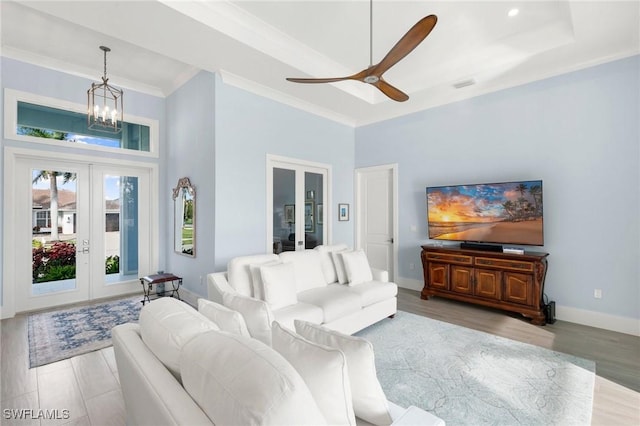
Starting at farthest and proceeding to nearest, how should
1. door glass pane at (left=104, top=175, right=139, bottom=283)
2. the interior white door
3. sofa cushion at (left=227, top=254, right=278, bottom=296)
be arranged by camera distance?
the interior white door < door glass pane at (left=104, top=175, right=139, bottom=283) < sofa cushion at (left=227, top=254, right=278, bottom=296)

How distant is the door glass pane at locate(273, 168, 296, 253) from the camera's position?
4691 mm

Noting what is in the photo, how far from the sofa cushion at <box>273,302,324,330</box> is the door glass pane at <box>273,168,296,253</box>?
1.80 m

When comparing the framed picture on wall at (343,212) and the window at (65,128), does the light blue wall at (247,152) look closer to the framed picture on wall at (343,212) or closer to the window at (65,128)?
the framed picture on wall at (343,212)

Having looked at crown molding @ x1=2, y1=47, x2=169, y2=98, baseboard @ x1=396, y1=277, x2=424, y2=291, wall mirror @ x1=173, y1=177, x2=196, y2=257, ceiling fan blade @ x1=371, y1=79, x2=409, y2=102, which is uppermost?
crown molding @ x1=2, y1=47, x2=169, y2=98

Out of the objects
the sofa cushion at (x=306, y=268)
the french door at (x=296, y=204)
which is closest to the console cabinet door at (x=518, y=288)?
the sofa cushion at (x=306, y=268)

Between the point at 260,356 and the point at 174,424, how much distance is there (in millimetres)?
328

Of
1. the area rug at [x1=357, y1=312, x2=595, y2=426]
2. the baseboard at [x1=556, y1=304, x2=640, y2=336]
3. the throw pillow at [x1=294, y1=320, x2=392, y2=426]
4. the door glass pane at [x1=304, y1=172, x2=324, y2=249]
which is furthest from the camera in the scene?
the door glass pane at [x1=304, y1=172, x2=324, y2=249]

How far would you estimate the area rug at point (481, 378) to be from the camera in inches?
82.5

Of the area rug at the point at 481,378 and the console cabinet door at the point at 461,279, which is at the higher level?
the console cabinet door at the point at 461,279

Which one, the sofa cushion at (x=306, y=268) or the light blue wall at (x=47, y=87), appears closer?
the sofa cushion at (x=306, y=268)

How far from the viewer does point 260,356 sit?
3.13 feet

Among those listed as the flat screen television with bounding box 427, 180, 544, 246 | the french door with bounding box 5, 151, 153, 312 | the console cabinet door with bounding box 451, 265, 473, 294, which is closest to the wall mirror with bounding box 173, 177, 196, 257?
the french door with bounding box 5, 151, 153, 312

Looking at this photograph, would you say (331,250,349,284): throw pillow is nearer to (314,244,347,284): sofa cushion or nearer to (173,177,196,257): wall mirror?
(314,244,347,284): sofa cushion

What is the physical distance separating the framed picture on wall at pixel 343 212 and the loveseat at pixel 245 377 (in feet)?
14.4
